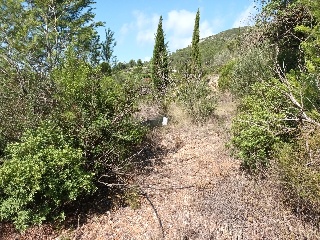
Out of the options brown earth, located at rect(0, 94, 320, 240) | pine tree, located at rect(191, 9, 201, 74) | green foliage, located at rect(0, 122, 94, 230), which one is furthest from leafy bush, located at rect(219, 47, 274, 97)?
pine tree, located at rect(191, 9, 201, 74)

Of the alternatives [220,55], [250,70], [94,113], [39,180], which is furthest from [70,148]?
[220,55]

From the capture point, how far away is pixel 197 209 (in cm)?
686

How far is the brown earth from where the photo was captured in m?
5.95

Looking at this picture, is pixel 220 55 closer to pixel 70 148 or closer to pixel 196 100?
pixel 196 100

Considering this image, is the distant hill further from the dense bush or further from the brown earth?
the dense bush

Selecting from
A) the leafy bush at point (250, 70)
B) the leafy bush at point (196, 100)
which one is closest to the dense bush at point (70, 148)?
the leafy bush at point (196, 100)

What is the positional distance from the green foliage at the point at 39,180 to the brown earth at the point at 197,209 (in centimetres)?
55

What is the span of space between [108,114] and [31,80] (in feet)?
8.39

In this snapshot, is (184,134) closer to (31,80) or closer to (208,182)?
(208,182)

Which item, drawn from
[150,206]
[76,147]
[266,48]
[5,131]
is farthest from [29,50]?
[266,48]

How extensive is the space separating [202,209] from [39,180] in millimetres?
3503

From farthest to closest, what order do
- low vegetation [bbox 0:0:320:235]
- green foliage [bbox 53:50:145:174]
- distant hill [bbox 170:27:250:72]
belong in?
distant hill [bbox 170:27:250:72] < green foliage [bbox 53:50:145:174] < low vegetation [bbox 0:0:320:235]

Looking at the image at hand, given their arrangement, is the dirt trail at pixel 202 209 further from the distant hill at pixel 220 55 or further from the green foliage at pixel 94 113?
the distant hill at pixel 220 55

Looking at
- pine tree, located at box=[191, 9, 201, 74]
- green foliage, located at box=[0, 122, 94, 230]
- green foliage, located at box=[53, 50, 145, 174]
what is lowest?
green foliage, located at box=[0, 122, 94, 230]
